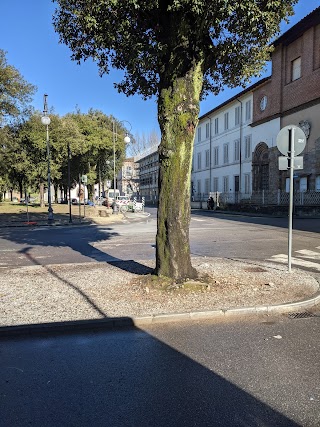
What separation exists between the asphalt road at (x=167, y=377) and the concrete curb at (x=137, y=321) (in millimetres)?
146

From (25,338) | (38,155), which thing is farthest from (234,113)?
(25,338)

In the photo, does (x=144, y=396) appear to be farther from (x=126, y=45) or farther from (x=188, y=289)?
(x=126, y=45)

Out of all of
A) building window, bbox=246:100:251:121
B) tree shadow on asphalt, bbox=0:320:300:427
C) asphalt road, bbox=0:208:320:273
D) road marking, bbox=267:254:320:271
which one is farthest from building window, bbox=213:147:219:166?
tree shadow on asphalt, bbox=0:320:300:427

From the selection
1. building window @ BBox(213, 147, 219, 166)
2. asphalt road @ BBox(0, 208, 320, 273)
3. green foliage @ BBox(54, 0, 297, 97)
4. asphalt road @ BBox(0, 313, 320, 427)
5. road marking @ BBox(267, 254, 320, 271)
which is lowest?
asphalt road @ BBox(0, 208, 320, 273)

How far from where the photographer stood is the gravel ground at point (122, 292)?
5.42 metres

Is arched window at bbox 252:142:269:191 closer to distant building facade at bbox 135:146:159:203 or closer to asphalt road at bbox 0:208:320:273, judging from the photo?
asphalt road at bbox 0:208:320:273

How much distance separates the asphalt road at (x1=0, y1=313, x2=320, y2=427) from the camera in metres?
2.93

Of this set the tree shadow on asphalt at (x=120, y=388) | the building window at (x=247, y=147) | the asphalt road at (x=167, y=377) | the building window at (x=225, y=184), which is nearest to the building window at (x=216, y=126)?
the building window at (x=225, y=184)

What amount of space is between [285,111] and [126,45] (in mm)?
31503

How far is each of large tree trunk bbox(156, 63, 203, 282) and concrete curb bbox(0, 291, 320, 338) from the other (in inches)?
52.3

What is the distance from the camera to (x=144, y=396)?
3.22 metres

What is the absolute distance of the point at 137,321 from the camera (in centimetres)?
505

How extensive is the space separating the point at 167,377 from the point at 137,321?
154cm

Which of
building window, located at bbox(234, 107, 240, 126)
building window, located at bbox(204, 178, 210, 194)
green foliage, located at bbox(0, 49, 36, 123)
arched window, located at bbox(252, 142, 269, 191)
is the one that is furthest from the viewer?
building window, located at bbox(204, 178, 210, 194)
